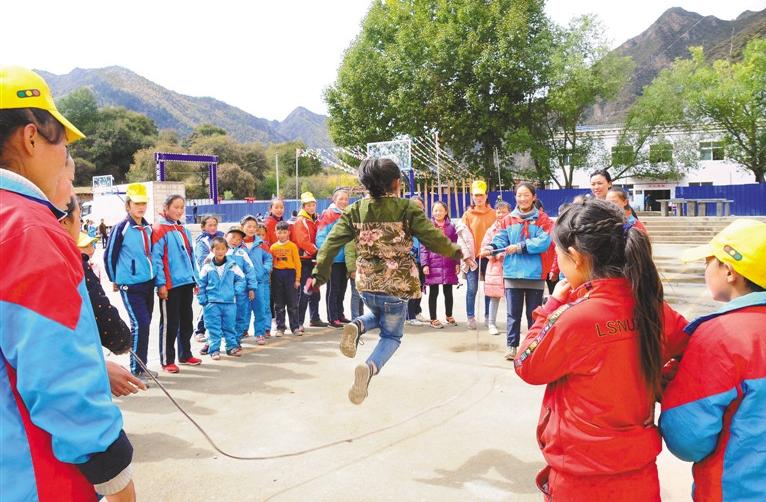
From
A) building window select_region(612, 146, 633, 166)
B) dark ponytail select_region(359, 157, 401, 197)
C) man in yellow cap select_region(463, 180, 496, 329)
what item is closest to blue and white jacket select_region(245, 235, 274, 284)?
man in yellow cap select_region(463, 180, 496, 329)

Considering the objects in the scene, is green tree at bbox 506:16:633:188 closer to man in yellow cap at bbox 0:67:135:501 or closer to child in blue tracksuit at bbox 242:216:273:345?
child in blue tracksuit at bbox 242:216:273:345

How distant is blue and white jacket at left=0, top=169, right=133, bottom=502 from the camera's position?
120 centimetres

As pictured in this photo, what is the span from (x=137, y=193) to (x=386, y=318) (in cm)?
314

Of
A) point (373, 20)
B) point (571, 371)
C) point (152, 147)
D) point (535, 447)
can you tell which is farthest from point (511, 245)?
point (152, 147)

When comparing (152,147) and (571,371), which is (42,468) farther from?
(152,147)

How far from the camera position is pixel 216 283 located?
6230 millimetres

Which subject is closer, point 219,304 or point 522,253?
point 522,253

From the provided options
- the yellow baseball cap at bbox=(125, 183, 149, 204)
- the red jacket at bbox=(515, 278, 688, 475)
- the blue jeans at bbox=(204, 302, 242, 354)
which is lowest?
the blue jeans at bbox=(204, 302, 242, 354)

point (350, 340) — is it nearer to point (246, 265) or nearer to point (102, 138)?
point (246, 265)

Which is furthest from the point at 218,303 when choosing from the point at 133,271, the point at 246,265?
the point at 133,271

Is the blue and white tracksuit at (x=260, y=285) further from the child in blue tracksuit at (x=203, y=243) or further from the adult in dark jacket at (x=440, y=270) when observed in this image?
the adult in dark jacket at (x=440, y=270)

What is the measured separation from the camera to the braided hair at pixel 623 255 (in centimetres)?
183

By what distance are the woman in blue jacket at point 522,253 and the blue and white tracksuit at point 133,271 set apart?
352 centimetres

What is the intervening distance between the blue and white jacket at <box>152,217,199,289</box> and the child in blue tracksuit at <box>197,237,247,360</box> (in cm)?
37
